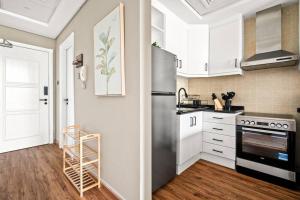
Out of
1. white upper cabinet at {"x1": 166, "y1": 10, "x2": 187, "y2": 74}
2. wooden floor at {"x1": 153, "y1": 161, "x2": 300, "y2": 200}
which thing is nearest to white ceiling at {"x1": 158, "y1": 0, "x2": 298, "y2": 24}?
white upper cabinet at {"x1": 166, "y1": 10, "x2": 187, "y2": 74}

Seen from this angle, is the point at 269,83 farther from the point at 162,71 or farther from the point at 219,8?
the point at 162,71

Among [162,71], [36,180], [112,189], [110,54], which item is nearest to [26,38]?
[110,54]

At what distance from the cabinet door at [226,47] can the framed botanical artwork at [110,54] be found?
6.21 feet

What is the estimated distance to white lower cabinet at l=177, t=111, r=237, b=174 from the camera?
1.98 meters

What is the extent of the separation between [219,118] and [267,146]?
2.16 feet

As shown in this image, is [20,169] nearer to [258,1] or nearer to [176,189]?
[176,189]

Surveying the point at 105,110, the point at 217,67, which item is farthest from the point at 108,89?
the point at 217,67

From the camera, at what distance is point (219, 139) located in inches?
87.6

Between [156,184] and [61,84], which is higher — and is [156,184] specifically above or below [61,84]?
below

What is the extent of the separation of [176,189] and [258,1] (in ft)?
9.05

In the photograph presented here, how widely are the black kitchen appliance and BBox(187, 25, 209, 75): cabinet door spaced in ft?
3.67

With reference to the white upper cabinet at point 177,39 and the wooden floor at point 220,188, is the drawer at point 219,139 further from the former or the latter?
the white upper cabinet at point 177,39

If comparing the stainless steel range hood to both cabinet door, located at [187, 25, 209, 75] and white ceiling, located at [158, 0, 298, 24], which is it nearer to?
white ceiling, located at [158, 0, 298, 24]

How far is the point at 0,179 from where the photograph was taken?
1.79m
